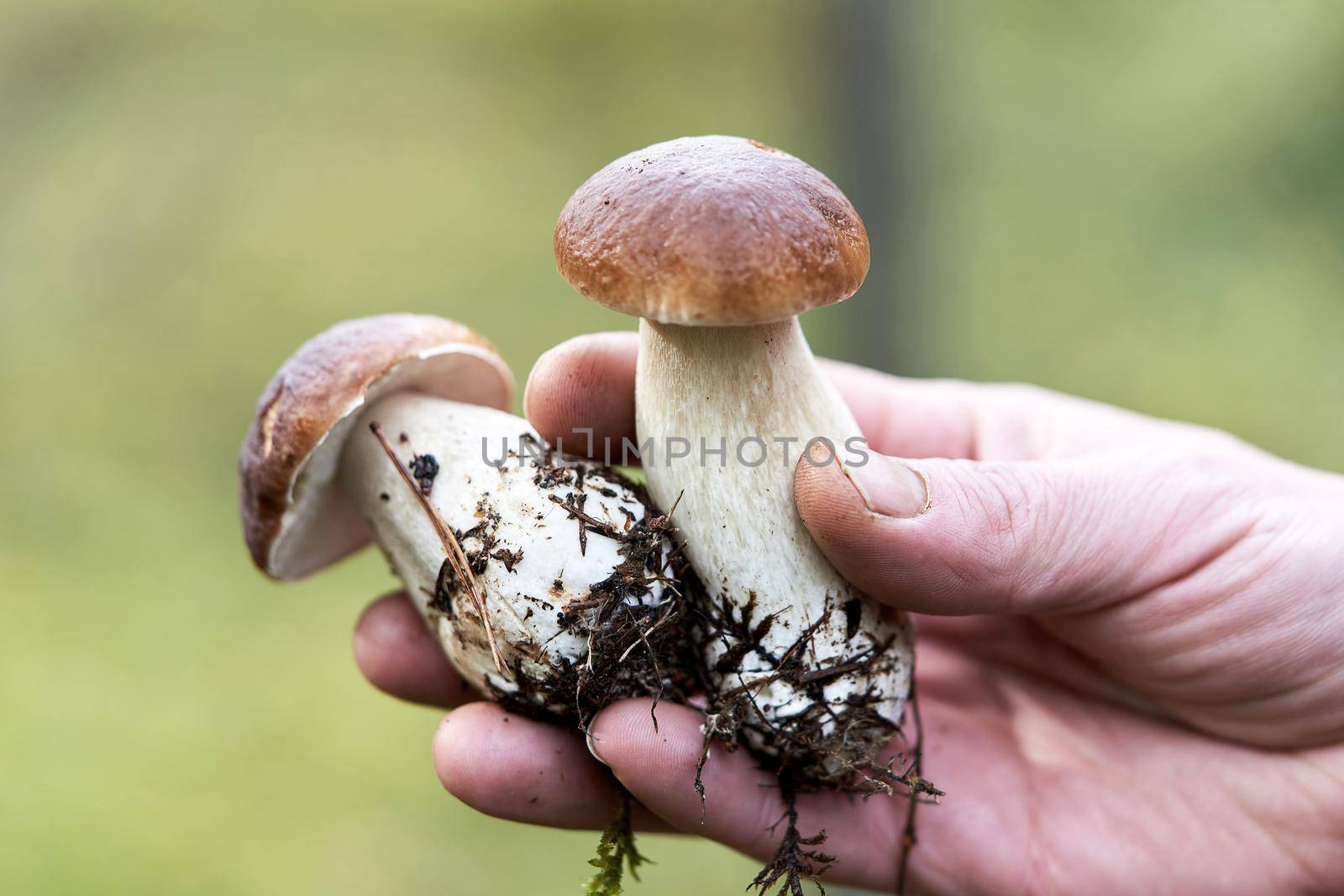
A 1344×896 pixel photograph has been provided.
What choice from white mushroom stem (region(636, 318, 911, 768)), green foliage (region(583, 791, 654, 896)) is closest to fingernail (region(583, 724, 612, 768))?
green foliage (region(583, 791, 654, 896))

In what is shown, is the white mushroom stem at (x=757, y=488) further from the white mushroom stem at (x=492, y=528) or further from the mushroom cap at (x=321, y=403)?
the mushroom cap at (x=321, y=403)

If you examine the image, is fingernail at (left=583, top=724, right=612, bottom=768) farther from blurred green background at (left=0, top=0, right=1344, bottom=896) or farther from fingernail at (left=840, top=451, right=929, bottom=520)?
blurred green background at (left=0, top=0, right=1344, bottom=896)

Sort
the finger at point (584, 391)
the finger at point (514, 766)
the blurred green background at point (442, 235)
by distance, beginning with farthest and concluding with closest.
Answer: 1. the blurred green background at point (442, 235)
2. the finger at point (584, 391)
3. the finger at point (514, 766)

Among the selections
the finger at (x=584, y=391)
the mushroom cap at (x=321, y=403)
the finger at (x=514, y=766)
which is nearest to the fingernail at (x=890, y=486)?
the finger at (x=584, y=391)

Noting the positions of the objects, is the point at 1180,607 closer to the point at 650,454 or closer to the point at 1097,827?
the point at 1097,827

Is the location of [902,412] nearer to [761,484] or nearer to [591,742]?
[761,484]

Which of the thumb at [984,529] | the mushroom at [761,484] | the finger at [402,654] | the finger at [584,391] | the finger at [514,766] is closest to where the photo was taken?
the mushroom at [761,484]

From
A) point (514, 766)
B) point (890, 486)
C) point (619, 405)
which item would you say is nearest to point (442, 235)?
point (619, 405)
